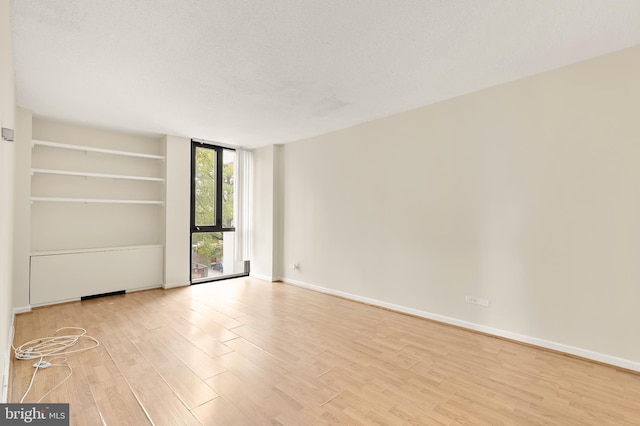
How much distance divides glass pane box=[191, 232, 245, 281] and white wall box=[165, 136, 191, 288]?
313 mm

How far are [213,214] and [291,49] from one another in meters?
4.25

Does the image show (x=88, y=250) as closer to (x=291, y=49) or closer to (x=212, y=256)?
(x=212, y=256)

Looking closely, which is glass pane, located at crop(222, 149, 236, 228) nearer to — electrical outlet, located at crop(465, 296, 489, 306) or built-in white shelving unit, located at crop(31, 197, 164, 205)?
built-in white shelving unit, located at crop(31, 197, 164, 205)

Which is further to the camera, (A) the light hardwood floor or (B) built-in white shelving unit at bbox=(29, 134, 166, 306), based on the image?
(B) built-in white shelving unit at bbox=(29, 134, 166, 306)

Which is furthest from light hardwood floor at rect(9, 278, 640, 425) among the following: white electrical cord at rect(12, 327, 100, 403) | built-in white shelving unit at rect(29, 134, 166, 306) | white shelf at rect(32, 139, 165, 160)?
white shelf at rect(32, 139, 165, 160)

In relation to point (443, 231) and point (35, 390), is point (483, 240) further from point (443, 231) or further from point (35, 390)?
point (35, 390)

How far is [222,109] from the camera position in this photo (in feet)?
12.6

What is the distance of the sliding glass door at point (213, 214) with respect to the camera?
571 centimetres

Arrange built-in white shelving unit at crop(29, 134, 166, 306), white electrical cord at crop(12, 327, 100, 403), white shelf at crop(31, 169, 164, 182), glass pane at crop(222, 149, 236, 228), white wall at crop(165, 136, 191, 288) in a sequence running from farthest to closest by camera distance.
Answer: glass pane at crop(222, 149, 236, 228), white wall at crop(165, 136, 191, 288), built-in white shelving unit at crop(29, 134, 166, 306), white shelf at crop(31, 169, 164, 182), white electrical cord at crop(12, 327, 100, 403)

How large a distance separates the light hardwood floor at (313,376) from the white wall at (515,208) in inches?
15.7

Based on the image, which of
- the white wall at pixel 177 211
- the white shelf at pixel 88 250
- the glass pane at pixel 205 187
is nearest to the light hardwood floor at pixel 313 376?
the white shelf at pixel 88 250

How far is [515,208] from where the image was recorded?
10.1ft

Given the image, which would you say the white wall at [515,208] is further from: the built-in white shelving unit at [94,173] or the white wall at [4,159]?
the white wall at [4,159]

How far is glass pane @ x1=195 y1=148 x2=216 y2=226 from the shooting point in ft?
18.8
